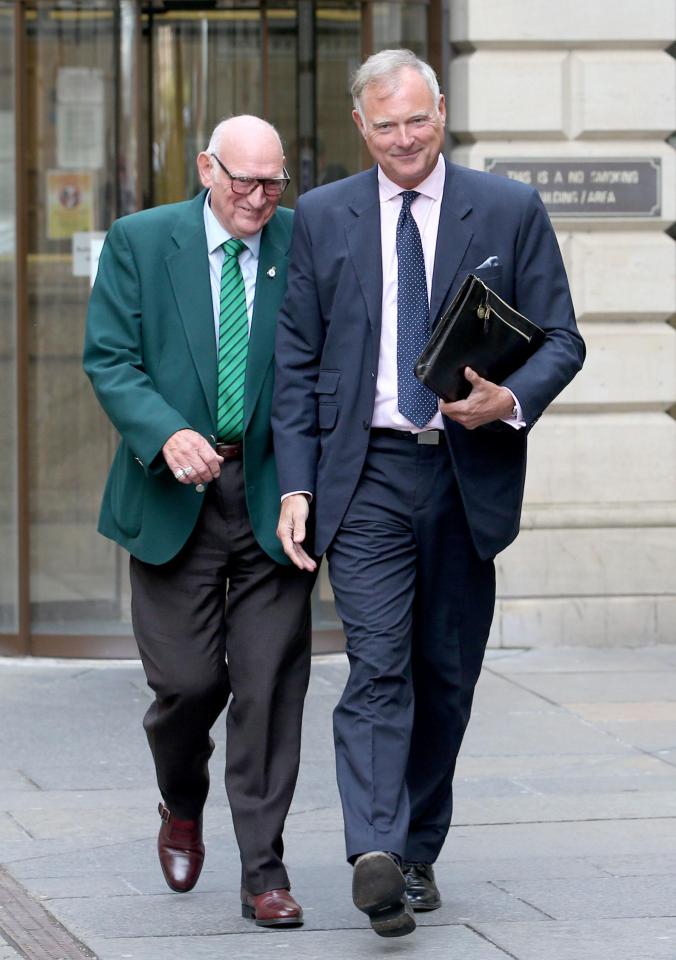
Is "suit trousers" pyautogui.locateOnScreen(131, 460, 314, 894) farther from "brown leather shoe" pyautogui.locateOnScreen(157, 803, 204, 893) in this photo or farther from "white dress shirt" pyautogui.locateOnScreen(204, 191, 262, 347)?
"white dress shirt" pyautogui.locateOnScreen(204, 191, 262, 347)

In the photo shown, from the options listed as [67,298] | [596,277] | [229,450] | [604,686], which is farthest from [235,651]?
[596,277]

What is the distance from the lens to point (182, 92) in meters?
8.03

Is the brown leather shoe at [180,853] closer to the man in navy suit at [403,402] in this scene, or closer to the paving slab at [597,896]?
the man in navy suit at [403,402]

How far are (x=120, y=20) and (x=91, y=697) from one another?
2760 millimetres

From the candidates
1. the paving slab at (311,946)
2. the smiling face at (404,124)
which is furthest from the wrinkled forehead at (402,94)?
the paving slab at (311,946)

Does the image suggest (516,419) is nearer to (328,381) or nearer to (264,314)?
(328,381)

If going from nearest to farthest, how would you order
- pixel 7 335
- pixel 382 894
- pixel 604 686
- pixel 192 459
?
1. pixel 382 894
2. pixel 192 459
3. pixel 604 686
4. pixel 7 335

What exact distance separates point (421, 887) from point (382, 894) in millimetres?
593

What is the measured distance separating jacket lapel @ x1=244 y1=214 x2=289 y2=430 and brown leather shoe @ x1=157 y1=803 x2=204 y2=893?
1.01 m

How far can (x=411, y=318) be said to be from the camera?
A: 4.52m

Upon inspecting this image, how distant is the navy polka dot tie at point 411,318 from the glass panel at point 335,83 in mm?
3571

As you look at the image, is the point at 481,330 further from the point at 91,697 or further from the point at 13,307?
the point at 13,307

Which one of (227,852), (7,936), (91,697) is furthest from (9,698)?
(7,936)

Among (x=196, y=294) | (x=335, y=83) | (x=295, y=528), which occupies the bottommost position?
(x=295, y=528)
